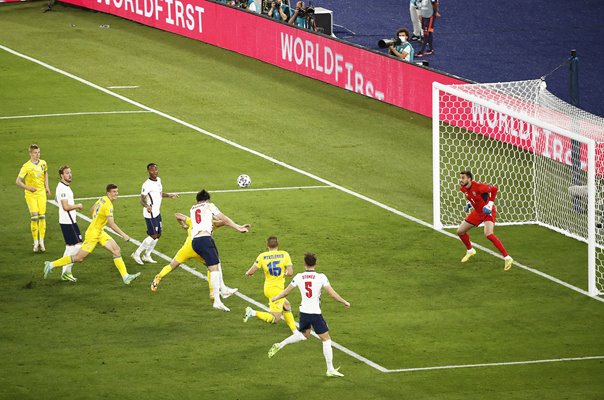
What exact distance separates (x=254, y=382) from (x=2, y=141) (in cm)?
1708

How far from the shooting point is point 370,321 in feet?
77.7

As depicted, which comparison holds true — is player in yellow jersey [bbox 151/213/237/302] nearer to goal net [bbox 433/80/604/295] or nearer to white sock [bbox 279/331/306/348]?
white sock [bbox 279/331/306/348]

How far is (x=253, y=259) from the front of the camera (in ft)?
88.7

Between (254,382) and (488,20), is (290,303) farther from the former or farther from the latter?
(488,20)

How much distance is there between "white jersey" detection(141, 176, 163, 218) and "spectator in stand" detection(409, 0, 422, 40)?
1967 cm

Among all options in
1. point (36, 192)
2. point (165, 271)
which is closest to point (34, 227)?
point (36, 192)

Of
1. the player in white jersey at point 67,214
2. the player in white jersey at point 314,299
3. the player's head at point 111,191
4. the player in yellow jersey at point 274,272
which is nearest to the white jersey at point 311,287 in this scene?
the player in white jersey at point 314,299

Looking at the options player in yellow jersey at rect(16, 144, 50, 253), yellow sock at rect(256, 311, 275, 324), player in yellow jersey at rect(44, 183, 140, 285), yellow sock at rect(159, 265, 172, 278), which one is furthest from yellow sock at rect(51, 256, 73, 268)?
yellow sock at rect(256, 311, 275, 324)

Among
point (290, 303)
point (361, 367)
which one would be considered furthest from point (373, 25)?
point (361, 367)

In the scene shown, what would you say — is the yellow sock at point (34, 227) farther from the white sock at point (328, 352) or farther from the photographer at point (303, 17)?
the photographer at point (303, 17)

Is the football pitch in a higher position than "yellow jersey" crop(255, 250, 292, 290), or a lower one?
lower

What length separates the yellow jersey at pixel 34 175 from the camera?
27.1m

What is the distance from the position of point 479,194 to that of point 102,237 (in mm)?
7325

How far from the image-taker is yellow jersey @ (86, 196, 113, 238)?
24656 millimetres
